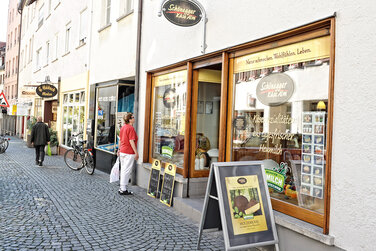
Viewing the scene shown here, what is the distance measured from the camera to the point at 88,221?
18.5 feet

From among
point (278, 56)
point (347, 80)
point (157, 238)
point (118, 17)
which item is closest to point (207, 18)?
point (278, 56)

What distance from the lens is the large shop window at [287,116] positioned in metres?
4.16

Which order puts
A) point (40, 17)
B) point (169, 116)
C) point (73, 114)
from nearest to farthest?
point (169, 116) < point (73, 114) < point (40, 17)

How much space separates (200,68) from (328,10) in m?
3.24

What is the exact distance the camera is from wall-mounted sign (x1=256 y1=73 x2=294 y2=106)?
470 cm

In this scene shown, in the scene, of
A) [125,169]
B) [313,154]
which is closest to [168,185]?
[125,169]

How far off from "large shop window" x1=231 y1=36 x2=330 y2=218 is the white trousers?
2.81 meters

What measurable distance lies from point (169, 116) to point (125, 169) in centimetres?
144

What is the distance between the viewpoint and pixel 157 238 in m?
4.91

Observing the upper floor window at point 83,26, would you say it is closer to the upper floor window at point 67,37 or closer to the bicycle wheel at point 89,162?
the upper floor window at point 67,37

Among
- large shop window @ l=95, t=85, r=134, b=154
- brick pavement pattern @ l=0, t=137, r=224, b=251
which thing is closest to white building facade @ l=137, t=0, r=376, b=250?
brick pavement pattern @ l=0, t=137, r=224, b=251

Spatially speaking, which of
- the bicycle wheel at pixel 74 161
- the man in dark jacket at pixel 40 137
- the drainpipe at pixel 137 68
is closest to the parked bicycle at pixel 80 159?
the bicycle wheel at pixel 74 161

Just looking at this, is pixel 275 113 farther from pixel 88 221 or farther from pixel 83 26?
pixel 83 26

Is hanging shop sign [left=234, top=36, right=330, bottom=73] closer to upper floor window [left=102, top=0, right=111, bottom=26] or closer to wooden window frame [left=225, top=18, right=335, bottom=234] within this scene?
wooden window frame [left=225, top=18, right=335, bottom=234]
